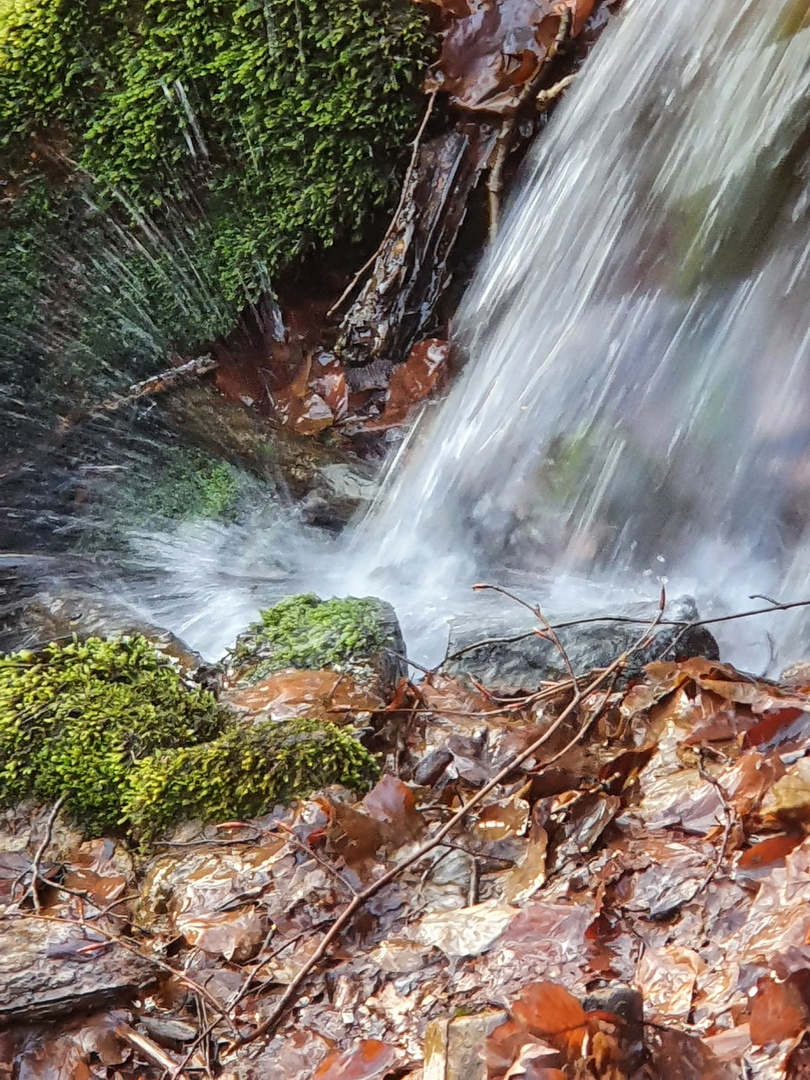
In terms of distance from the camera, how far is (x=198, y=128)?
4.72m

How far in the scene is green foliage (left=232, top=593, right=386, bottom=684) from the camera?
299 centimetres

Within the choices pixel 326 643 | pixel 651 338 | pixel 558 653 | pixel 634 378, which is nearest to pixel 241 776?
pixel 326 643

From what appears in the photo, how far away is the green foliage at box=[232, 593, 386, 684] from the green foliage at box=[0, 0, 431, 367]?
2.74m

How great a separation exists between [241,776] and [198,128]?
4166mm

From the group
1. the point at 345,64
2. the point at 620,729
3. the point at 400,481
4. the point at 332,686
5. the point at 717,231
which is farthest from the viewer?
the point at 400,481

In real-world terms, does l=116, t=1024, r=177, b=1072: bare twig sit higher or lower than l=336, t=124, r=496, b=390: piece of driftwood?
lower

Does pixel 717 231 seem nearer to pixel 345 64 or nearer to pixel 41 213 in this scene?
pixel 345 64

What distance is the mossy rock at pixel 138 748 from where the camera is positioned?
86.7 inches

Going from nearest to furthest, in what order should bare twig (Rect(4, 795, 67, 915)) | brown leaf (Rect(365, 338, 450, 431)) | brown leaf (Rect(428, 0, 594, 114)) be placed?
bare twig (Rect(4, 795, 67, 915)) → brown leaf (Rect(428, 0, 594, 114)) → brown leaf (Rect(365, 338, 450, 431))

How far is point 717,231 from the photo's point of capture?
4137 mm

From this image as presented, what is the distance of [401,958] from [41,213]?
4926 millimetres

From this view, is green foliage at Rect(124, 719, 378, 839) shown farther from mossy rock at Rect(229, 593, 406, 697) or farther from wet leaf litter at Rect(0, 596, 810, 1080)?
mossy rock at Rect(229, 593, 406, 697)

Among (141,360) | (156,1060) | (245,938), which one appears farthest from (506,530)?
(156,1060)

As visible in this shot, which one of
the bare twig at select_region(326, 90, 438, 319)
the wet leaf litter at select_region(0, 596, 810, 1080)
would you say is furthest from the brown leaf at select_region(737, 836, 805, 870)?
the bare twig at select_region(326, 90, 438, 319)
